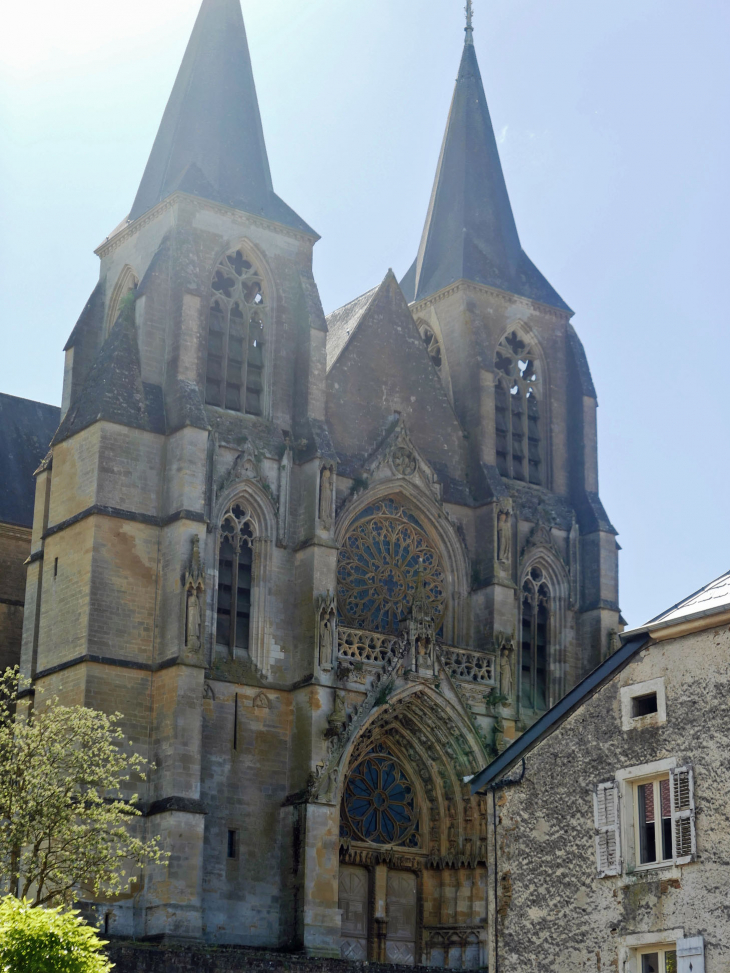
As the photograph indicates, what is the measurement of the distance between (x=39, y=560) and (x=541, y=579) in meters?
11.8

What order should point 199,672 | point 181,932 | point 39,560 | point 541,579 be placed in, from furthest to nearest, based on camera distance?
point 541,579 → point 39,560 → point 199,672 → point 181,932

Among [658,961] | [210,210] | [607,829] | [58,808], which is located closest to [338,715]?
[58,808]

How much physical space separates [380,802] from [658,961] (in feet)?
54.4

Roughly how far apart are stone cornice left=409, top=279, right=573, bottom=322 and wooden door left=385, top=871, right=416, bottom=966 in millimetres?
14298

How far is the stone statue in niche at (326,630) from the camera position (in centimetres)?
3347

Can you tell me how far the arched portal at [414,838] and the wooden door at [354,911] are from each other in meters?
0.02

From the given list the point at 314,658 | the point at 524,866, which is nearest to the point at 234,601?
the point at 314,658

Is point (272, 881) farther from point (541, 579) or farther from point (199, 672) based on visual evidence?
point (541, 579)

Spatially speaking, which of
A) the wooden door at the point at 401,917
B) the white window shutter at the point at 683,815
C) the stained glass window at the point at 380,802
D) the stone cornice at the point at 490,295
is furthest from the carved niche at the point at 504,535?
the white window shutter at the point at 683,815

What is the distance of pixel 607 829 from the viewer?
19.9m

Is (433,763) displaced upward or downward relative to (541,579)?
downward

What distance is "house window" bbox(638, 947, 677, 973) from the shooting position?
1875 centimetres

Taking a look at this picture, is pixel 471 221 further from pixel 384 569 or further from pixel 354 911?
pixel 354 911

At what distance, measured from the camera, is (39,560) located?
1377 inches
